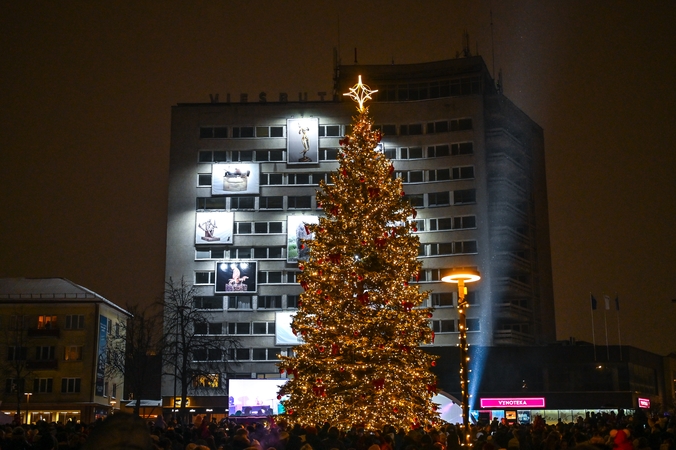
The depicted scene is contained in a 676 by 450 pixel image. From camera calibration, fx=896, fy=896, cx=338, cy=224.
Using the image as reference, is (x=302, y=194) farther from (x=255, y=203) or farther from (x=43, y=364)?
(x=43, y=364)

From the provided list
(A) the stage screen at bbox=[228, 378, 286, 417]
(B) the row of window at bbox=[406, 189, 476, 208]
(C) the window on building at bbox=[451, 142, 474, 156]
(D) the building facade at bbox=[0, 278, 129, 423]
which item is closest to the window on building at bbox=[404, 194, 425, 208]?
(B) the row of window at bbox=[406, 189, 476, 208]

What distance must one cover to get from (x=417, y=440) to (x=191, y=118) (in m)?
80.1

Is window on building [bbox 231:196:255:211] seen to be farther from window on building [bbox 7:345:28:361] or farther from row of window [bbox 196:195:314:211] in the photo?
window on building [bbox 7:345:28:361]

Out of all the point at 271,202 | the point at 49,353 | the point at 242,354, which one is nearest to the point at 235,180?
the point at 271,202

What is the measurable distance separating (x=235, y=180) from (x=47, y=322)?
2379 cm

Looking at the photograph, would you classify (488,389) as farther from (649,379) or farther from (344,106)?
(344,106)

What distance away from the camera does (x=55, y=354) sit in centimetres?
8225

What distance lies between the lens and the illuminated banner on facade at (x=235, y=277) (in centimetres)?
9306

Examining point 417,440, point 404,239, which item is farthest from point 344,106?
point 417,440

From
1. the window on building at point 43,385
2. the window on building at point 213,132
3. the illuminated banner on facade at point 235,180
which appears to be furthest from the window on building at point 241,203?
the window on building at point 43,385

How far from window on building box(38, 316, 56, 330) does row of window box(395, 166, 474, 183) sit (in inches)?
1458

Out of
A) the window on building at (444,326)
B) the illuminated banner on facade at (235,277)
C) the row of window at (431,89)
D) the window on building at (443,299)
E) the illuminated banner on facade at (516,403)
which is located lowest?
the illuminated banner on facade at (516,403)

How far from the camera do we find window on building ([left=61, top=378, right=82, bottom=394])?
8112 cm

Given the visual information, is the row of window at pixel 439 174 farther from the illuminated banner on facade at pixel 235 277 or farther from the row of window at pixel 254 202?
the illuminated banner on facade at pixel 235 277
